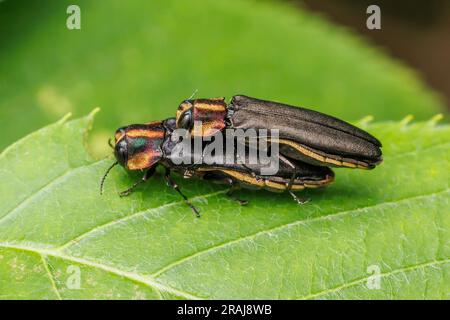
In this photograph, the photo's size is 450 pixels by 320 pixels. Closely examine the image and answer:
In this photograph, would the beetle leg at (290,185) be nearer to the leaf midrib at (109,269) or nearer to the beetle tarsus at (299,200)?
the beetle tarsus at (299,200)

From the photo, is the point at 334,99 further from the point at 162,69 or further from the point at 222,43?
the point at 162,69

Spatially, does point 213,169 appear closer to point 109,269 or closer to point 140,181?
point 140,181

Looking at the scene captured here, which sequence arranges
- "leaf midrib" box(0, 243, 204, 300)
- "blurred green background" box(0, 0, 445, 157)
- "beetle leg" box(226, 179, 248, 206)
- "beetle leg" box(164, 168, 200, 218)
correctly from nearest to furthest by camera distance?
"leaf midrib" box(0, 243, 204, 300)
"beetle leg" box(164, 168, 200, 218)
"beetle leg" box(226, 179, 248, 206)
"blurred green background" box(0, 0, 445, 157)

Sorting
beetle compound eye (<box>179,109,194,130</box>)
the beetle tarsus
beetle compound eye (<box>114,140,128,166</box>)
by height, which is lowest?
the beetle tarsus

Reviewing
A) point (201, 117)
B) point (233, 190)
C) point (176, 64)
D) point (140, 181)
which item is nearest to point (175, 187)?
point (140, 181)

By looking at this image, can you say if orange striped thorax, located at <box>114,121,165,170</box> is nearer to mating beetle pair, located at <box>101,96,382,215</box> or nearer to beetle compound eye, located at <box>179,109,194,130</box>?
mating beetle pair, located at <box>101,96,382,215</box>

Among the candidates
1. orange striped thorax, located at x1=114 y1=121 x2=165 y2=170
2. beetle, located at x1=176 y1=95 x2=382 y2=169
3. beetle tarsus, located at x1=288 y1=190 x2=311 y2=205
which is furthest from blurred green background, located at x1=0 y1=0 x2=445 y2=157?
beetle tarsus, located at x1=288 y1=190 x2=311 y2=205

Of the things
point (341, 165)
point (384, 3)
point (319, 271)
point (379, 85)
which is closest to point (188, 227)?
point (319, 271)
